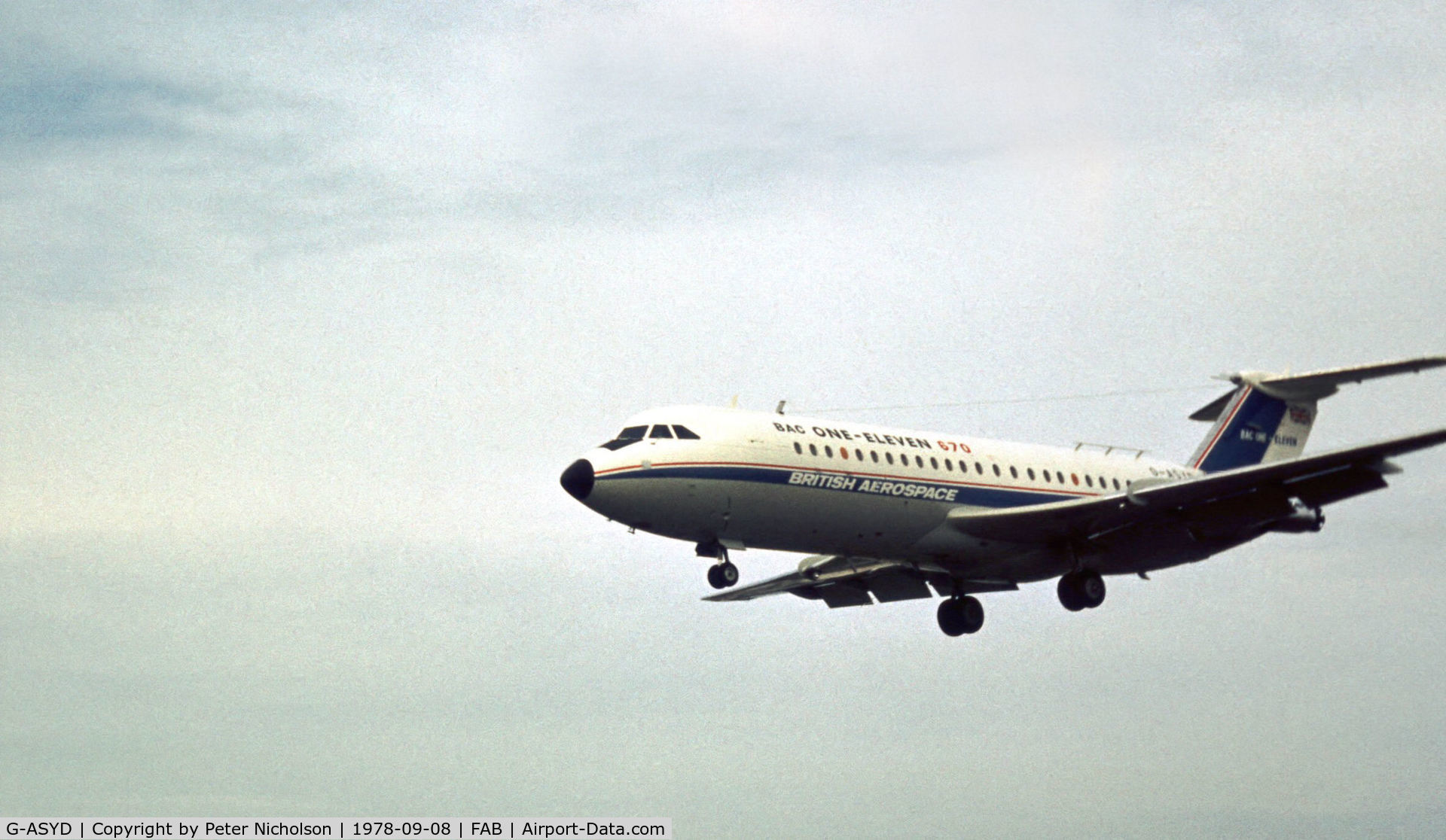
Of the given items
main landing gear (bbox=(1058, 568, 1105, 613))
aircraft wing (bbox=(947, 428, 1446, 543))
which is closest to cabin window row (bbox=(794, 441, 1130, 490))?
aircraft wing (bbox=(947, 428, 1446, 543))

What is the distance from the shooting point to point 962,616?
43969mm

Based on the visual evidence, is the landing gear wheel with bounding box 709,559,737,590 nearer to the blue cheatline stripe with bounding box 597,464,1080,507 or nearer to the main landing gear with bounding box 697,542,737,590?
the main landing gear with bounding box 697,542,737,590

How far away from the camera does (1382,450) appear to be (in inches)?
1448

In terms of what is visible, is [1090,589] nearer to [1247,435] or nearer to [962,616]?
[962,616]

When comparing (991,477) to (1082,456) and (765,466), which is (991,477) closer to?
(1082,456)

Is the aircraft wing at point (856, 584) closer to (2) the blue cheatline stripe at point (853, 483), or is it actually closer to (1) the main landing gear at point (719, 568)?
(2) the blue cheatline stripe at point (853, 483)

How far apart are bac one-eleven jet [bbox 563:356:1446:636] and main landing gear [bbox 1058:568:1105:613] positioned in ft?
0.13

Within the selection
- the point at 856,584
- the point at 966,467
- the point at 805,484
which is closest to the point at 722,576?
the point at 805,484

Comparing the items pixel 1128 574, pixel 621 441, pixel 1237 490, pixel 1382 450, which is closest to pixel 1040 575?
pixel 1128 574

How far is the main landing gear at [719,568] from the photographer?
35531 mm

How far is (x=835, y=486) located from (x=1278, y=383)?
16964 millimetres

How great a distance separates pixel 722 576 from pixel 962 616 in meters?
10.8

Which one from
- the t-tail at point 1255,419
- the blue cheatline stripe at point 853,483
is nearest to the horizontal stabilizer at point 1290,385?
the t-tail at point 1255,419

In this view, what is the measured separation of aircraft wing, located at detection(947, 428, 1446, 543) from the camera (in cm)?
3756
